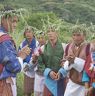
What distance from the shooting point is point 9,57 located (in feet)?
16.9

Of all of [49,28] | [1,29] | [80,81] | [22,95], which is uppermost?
[1,29]

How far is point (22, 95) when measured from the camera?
9398 mm

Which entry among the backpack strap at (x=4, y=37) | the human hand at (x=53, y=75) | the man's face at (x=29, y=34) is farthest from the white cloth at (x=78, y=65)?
the man's face at (x=29, y=34)

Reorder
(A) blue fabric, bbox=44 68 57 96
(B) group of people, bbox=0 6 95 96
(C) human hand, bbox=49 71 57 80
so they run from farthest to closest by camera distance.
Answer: (A) blue fabric, bbox=44 68 57 96, (C) human hand, bbox=49 71 57 80, (B) group of people, bbox=0 6 95 96

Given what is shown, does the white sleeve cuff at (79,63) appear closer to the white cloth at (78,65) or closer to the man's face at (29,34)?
the white cloth at (78,65)

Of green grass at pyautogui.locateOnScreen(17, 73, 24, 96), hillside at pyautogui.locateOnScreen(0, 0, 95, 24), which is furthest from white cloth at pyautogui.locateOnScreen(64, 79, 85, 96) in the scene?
hillside at pyautogui.locateOnScreen(0, 0, 95, 24)

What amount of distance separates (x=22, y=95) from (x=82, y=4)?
5832 centimetres

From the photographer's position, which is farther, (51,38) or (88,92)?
(51,38)

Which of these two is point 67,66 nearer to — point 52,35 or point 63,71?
point 63,71

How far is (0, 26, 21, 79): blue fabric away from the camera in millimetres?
5127

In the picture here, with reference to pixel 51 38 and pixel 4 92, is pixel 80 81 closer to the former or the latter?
pixel 51 38

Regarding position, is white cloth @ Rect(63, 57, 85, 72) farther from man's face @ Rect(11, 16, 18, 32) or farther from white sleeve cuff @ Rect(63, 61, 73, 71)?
man's face @ Rect(11, 16, 18, 32)

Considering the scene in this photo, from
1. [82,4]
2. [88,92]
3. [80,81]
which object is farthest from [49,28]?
[82,4]

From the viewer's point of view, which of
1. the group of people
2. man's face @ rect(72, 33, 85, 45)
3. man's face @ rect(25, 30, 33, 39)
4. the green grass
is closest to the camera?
the group of people
